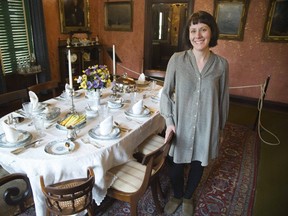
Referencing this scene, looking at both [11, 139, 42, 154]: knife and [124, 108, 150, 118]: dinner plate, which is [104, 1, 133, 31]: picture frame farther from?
[11, 139, 42, 154]: knife

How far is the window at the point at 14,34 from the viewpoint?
12.9ft

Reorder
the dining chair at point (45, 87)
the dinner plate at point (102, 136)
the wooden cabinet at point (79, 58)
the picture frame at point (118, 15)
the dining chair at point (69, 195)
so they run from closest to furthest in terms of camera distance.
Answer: the dining chair at point (69, 195) → the dinner plate at point (102, 136) → the dining chair at point (45, 87) → the wooden cabinet at point (79, 58) → the picture frame at point (118, 15)

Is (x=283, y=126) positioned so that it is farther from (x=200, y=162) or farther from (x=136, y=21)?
(x=136, y=21)

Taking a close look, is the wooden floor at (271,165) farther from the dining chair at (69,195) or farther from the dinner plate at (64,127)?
the dinner plate at (64,127)

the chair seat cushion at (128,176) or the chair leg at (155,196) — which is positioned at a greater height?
the chair seat cushion at (128,176)

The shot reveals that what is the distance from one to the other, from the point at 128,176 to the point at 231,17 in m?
4.15

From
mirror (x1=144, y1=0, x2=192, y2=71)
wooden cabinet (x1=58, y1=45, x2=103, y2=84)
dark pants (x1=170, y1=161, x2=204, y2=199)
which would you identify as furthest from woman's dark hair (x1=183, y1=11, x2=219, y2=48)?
mirror (x1=144, y1=0, x2=192, y2=71)

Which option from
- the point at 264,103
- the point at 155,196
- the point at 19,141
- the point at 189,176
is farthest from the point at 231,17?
the point at 19,141

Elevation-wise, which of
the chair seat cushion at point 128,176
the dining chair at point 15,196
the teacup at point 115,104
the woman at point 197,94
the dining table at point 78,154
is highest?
the woman at point 197,94

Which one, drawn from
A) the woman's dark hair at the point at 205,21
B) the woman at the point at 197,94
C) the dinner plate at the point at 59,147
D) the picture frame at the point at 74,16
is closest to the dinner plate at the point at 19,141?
the dinner plate at the point at 59,147

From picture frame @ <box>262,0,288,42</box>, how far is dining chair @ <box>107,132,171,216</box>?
394 cm

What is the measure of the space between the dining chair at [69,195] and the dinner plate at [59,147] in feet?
0.60

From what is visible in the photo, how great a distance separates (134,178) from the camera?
169 cm

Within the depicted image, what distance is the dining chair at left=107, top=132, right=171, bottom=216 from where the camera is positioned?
149 centimetres
